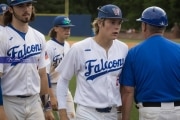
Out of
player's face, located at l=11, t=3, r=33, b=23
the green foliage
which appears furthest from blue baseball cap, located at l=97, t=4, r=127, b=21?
the green foliage

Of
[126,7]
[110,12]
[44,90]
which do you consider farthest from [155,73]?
[126,7]

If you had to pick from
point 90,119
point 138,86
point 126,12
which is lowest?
point 126,12

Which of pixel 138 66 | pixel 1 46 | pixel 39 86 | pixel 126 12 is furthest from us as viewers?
pixel 126 12

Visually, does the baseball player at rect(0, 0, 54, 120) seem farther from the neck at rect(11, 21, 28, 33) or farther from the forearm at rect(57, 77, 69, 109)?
the forearm at rect(57, 77, 69, 109)

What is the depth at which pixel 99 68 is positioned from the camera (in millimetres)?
5105

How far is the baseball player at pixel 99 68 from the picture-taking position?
Answer: 5.06m

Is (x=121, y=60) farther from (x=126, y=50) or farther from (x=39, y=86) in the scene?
(x=39, y=86)

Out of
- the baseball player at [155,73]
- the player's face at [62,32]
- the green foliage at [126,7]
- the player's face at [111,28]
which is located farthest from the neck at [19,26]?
the green foliage at [126,7]

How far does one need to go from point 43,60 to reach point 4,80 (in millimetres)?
611

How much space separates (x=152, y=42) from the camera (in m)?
4.92

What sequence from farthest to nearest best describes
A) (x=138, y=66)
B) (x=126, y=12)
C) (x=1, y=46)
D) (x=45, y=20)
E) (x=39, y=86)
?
(x=126, y=12), (x=45, y=20), (x=39, y=86), (x=1, y=46), (x=138, y=66)

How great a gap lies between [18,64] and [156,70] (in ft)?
5.30

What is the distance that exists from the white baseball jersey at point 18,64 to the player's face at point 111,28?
99cm

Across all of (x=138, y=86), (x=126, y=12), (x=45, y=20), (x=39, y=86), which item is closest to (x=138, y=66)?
(x=138, y=86)
